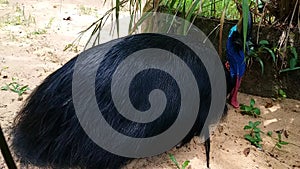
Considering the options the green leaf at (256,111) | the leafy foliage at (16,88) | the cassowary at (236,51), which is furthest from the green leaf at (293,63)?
the leafy foliage at (16,88)

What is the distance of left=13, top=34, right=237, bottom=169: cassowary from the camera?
1454mm

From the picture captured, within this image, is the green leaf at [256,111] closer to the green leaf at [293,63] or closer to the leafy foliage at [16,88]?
the green leaf at [293,63]

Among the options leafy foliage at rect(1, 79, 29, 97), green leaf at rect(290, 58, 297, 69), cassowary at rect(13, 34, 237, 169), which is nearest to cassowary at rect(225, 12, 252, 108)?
cassowary at rect(13, 34, 237, 169)

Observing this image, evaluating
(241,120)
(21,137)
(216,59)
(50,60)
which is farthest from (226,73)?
(50,60)

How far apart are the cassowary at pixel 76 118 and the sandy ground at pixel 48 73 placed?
0.39 feet

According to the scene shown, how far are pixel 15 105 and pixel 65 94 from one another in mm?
489

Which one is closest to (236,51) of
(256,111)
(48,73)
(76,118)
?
(256,111)

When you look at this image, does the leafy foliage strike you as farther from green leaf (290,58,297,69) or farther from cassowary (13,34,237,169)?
green leaf (290,58,297,69)

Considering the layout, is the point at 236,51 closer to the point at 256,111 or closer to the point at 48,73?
the point at 256,111

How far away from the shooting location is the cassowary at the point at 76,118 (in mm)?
1454

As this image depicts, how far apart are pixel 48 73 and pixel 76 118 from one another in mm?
848

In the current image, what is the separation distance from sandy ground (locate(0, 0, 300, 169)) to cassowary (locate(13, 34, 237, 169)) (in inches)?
4.7

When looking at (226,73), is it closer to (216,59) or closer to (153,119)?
(216,59)

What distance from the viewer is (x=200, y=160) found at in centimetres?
166
